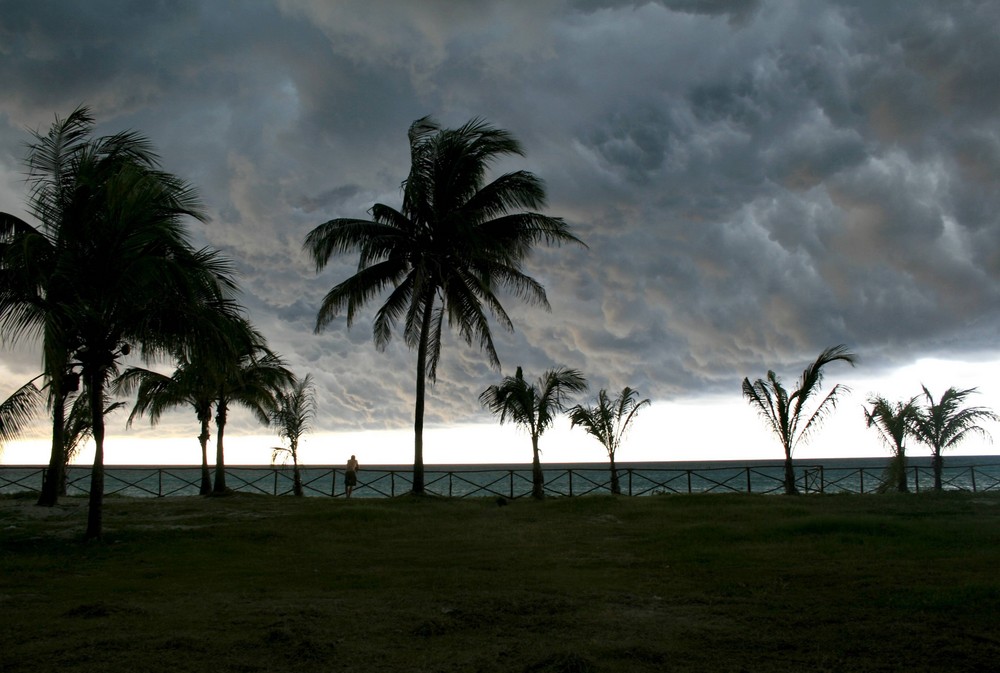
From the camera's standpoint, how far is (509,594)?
336 inches

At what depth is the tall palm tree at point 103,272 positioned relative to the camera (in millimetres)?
12883

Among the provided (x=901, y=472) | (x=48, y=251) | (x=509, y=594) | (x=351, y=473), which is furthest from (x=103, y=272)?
(x=901, y=472)

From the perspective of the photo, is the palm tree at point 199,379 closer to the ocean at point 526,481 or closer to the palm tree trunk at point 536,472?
the ocean at point 526,481

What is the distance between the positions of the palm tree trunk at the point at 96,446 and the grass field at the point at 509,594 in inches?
14.3

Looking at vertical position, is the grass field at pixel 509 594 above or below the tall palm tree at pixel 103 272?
below

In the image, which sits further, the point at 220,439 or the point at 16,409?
the point at 220,439

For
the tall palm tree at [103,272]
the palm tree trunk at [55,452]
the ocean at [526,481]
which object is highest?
the tall palm tree at [103,272]

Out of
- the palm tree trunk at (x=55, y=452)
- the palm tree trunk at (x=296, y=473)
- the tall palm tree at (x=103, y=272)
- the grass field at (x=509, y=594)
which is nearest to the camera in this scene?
the grass field at (x=509, y=594)

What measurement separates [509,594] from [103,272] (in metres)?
9.70

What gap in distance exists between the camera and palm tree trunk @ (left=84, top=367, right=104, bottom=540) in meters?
13.4

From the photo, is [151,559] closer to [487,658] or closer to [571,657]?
[487,658]

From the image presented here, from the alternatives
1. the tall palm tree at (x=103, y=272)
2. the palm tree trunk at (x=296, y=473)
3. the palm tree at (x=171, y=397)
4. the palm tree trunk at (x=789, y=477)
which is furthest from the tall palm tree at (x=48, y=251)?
the palm tree trunk at (x=789, y=477)

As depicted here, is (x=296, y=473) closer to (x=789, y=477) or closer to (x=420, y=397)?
(x=420, y=397)

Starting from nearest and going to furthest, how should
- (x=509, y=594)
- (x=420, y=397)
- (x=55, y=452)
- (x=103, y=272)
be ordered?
(x=509, y=594) < (x=103, y=272) < (x=55, y=452) < (x=420, y=397)
